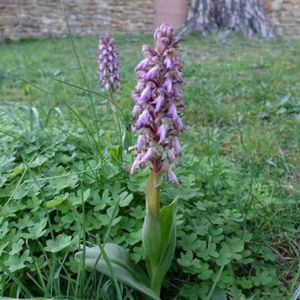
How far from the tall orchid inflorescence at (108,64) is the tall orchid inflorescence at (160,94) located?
1.11 metres

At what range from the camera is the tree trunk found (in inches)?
333

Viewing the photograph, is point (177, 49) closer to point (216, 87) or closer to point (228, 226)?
point (228, 226)

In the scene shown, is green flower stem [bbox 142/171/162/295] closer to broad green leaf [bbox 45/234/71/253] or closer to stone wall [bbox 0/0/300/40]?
broad green leaf [bbox 45/234/71/253]

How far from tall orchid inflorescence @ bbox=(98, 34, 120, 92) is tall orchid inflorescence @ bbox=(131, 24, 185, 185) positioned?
1113mm

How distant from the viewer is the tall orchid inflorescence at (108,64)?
8.08ft

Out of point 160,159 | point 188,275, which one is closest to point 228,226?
point 188,275

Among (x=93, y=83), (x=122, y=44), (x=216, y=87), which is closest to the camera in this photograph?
(x=216, y=87)

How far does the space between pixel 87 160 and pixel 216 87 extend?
8.68ft

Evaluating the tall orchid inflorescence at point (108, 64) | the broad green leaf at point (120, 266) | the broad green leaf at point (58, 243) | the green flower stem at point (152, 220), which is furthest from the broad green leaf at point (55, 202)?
the tall orchid inflorescence at point (108, 64)

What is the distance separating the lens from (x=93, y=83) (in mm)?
4965

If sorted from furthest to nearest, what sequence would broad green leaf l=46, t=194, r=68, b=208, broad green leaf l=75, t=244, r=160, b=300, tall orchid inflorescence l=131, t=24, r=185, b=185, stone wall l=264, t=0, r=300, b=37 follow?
stone wall l=264, t=0, r=300, b=37 < broad green leaf l=46, t=194, r=68, b=208 < broad green leaf l=75, t=244, r=160, b=300 < tall orchid inflorescence l=131, t=24, r=185, b=185

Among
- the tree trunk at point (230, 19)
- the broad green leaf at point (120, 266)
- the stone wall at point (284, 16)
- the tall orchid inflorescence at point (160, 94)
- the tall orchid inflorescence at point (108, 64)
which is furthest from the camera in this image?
the stone wall at point (284, 16)

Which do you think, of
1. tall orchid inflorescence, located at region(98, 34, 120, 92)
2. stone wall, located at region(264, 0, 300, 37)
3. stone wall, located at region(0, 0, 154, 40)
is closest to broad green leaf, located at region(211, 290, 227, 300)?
tall orchid inflorescence, located at region(98, 34, 120, 92)

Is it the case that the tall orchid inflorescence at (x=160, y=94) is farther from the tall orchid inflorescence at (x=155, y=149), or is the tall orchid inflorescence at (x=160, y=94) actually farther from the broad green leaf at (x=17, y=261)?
the broad green leaf at (x=17, y=261)
